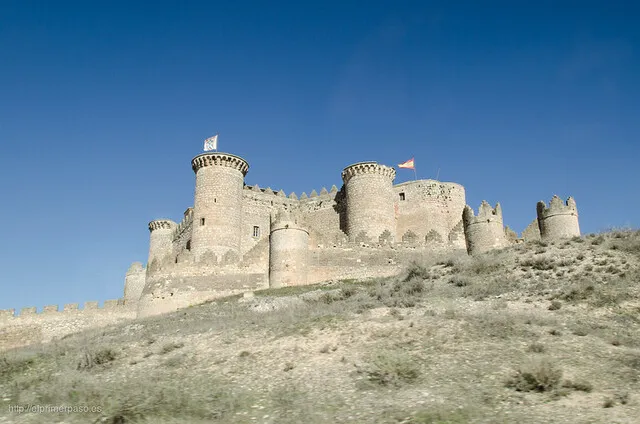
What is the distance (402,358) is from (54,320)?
1226 inches

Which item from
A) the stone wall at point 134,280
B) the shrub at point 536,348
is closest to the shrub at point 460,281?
the shrub at point 536,348

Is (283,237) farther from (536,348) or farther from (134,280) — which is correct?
(536,348)

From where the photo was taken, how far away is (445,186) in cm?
4322

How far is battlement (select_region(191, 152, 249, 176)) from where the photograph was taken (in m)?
37.9

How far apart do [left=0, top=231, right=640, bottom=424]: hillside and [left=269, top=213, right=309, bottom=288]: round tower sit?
8.28m

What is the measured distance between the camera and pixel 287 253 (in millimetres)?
31031

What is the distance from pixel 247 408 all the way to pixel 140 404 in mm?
2055

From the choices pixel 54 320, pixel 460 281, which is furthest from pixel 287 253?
pixel 54 320

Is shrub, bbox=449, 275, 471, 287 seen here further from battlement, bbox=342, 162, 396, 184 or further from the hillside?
battlement, bbox=342, 162, 396, 184

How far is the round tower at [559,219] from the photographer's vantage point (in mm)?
30797

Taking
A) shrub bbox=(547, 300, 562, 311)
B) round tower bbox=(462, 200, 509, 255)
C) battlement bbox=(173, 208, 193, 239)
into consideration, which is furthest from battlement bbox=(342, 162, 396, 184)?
shrub bbox=(547, 300, 562, 311)

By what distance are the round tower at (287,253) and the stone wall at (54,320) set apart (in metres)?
10.9

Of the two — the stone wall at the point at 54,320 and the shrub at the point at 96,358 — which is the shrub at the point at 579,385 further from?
the stone wall at the point at 54,320

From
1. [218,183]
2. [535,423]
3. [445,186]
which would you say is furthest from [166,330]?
[445,186]
